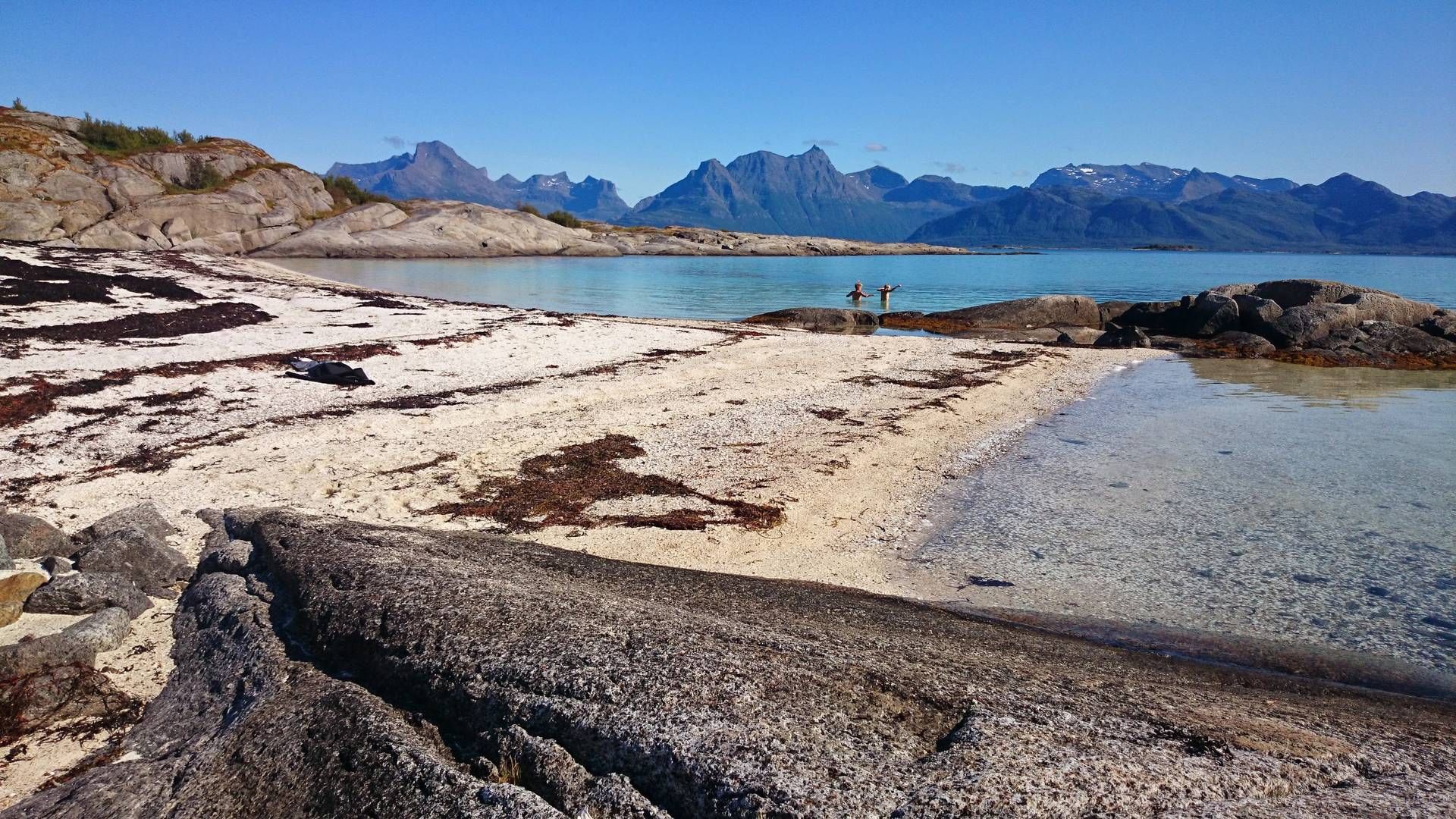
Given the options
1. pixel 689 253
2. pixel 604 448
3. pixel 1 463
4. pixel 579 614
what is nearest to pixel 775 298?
pixel 604 448

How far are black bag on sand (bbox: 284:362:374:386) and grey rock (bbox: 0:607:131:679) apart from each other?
31.5 feet

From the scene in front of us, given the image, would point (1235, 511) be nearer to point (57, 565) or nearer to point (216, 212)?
point (57, 565)

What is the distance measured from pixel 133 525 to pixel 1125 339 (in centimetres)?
2987

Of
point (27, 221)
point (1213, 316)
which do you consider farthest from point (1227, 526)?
point (27, 221)

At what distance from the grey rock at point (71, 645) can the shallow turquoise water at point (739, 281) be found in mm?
29357

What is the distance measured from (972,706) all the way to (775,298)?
45.7 meters

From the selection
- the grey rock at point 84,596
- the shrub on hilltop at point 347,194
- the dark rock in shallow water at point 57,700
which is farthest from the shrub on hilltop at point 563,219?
the dark rock in shallow water at point 57,700

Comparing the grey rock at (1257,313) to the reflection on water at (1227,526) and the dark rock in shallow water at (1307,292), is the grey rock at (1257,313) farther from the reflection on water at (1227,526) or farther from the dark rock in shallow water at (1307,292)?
the reflection on water at (1227,526)

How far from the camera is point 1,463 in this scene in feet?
31.4

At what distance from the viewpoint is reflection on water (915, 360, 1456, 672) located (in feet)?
24.3

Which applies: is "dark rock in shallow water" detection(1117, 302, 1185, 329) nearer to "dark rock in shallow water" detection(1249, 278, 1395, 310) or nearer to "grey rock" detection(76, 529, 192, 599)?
"dark rock in shallow water" detection(1249, 278, 1395, 310)

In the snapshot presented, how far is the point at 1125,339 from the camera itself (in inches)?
1157

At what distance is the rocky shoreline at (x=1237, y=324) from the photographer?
25953 millimetres

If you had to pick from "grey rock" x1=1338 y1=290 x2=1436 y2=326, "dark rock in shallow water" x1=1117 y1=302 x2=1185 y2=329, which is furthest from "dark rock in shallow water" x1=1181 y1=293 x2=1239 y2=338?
"grey rock" x1=1338 y1=290 x2=1436 y2=326
